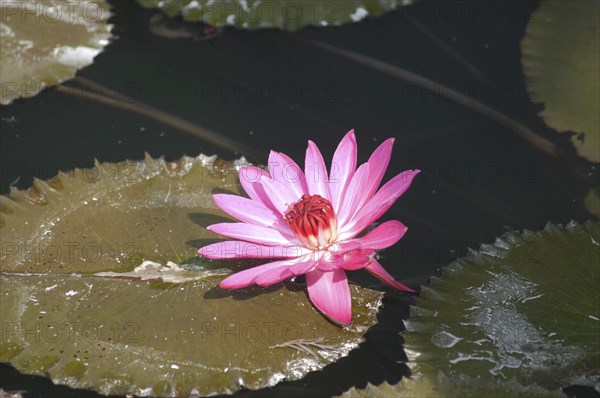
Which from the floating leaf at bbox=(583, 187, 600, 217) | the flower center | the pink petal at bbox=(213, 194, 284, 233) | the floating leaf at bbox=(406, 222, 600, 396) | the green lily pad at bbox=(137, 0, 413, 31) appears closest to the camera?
the floating leaf at bbox=(406, 222, 600, 396)

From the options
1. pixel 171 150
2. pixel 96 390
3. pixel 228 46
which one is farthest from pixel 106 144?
pixel 96 390

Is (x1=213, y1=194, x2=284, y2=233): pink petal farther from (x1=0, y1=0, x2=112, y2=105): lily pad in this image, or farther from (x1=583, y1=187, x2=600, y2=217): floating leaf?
(x1=0, y1=0, x2=112, y2=105): lily pad

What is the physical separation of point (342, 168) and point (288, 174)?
174 millimetres

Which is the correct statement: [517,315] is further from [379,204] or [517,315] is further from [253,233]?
[253,233]

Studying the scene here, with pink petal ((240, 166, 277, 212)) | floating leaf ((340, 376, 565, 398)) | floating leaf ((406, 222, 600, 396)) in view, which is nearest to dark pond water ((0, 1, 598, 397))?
floating leaf ((406, 222, 600, 396))

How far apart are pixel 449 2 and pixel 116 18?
1716 mm

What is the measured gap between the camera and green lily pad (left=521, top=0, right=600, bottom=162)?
267cm

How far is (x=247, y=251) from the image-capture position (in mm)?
1999

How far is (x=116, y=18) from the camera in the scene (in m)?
3.56

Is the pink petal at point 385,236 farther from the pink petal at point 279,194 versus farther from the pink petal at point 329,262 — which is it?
the pink petal at point 279,194

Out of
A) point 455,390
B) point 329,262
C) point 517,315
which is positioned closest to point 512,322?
point 517,315

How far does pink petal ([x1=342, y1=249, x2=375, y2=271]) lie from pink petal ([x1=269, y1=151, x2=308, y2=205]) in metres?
0.30

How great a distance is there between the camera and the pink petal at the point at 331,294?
196cm

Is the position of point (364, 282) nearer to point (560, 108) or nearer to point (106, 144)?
point (560, 108)
